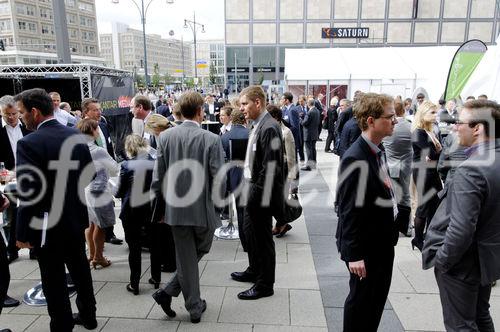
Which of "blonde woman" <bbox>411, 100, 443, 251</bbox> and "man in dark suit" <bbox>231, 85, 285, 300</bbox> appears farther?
"blonde woman" <bbox>411, 100, 443, 251</bbox>

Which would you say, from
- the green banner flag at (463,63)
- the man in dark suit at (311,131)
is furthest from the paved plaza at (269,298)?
the green banner flag at (463,63)

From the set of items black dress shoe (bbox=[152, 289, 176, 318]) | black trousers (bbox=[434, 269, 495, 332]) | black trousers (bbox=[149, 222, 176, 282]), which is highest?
black trousers (bbox=[434, 269, 495, 332])

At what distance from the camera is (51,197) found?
280 cm

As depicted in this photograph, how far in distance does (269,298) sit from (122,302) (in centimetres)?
143

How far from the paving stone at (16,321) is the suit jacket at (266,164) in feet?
7.23

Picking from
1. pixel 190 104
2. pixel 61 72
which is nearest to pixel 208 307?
pixel 190 104

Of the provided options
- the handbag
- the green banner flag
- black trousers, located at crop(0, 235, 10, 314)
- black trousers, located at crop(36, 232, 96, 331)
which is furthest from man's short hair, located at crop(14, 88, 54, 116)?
the green banner flag

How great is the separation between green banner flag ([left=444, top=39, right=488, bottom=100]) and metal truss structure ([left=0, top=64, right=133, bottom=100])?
10.7 meters

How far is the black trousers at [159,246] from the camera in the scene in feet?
12.1

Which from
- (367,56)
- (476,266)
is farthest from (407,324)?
(367,56)

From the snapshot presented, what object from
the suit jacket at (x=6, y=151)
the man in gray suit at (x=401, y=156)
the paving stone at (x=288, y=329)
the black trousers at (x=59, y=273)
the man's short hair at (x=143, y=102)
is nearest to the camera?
the black trousers at (x=59, y=273)

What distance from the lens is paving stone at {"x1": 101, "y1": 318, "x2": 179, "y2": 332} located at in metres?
3.18

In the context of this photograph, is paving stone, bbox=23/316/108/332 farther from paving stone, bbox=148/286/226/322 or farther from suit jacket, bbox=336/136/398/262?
suit jacket, bbox=336/136/398/262

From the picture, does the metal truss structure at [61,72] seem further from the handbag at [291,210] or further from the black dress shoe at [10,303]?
the handbag at [291,210]
